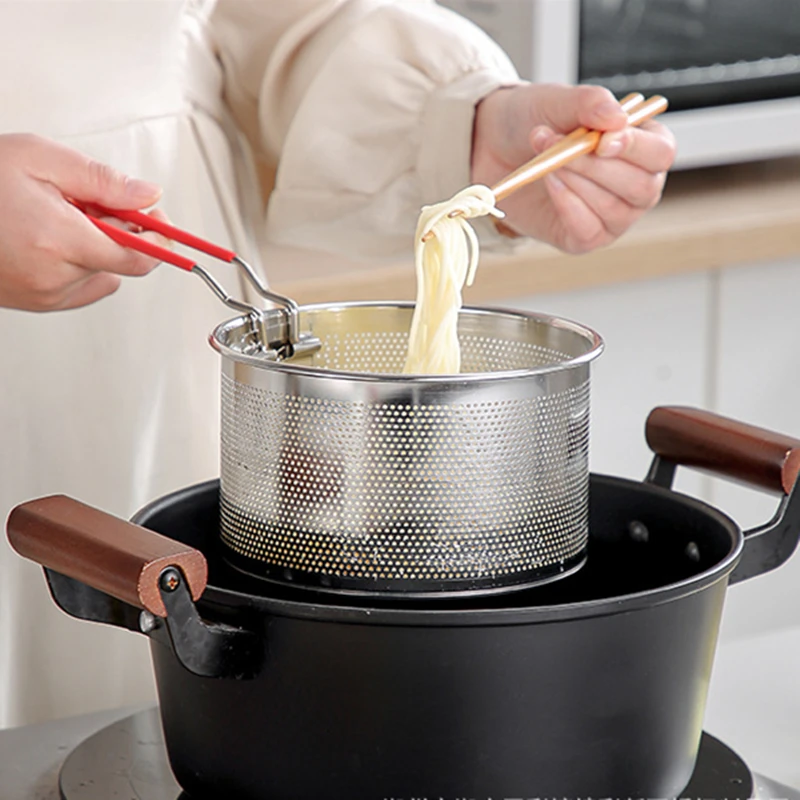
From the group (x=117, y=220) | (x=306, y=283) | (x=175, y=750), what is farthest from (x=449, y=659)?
(x=306, y=283)

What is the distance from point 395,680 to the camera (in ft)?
1.84

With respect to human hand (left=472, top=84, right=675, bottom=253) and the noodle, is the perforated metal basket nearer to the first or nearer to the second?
the noodle

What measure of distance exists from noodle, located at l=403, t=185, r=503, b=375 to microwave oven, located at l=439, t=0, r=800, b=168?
0.84m

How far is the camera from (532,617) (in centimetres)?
55

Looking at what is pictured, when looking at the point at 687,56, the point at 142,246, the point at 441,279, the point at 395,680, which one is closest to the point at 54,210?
the point at 142,246

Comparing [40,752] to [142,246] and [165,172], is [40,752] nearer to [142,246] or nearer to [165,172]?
[142,246]

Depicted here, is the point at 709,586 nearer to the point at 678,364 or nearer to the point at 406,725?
the point at 406,725

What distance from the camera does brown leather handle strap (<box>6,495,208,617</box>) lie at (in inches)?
21.8

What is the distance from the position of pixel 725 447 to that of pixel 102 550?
0.33 metres

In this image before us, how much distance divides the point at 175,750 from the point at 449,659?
15cm

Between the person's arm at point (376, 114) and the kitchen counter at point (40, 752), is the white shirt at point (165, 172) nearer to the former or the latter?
the person's arm at point (376, 114)

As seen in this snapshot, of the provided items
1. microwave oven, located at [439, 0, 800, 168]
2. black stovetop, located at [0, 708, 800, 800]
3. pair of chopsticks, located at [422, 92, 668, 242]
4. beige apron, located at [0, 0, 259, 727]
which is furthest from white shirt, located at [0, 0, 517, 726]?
microwave oven, located at [439, 0, 800, 168]

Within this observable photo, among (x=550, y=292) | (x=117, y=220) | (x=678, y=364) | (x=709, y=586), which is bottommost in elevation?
(x=678, y=364)

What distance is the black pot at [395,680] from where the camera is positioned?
0.56 m
